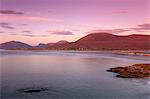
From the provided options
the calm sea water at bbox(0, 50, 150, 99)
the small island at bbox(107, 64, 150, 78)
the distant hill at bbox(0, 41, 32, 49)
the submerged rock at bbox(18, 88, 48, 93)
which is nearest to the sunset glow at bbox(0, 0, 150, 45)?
the distant hill at bbox(0, 41, 32, 49)

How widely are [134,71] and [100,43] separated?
92cm

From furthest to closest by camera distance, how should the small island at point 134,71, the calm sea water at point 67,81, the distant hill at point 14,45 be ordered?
the small island at point 134,71, the distant hill at point 14,45, the calm sea water at point 67,81

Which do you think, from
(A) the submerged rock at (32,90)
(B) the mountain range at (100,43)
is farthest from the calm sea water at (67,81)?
(B) the mountain range at (100,43)

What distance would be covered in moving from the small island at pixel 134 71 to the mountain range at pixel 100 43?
408 millimetres

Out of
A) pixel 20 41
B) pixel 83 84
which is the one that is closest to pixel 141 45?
pixel 83 84

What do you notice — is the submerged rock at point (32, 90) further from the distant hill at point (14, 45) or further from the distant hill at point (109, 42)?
the distant hill at point (109, 42)

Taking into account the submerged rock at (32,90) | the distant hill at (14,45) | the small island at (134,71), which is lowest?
the submerged rock at (32,90)

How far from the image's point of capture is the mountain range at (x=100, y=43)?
5.70m

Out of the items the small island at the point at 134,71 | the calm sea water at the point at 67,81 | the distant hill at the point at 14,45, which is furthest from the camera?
the small island at the point at 134,71

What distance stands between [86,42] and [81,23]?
42 centimetres

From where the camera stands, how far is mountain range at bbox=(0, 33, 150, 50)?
18.7ft

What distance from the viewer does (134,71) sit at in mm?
5973

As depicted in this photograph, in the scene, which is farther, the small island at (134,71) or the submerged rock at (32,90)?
the small island at (134,71)

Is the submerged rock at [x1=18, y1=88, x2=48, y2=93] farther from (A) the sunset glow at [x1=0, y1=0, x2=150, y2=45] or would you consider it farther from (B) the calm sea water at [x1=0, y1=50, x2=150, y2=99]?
(A) the sunset glow at [x1=0, y1=0, x2=150, y2=45]
